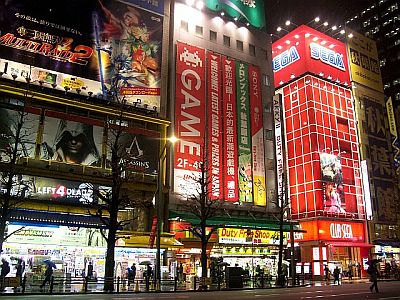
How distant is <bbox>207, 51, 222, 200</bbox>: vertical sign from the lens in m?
42.5

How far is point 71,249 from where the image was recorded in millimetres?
31922

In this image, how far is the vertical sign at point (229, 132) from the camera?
43.2 m

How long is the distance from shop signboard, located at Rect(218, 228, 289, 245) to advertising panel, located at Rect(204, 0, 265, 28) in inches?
1090

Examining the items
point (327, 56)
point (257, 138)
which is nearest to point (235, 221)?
point (257, 138)

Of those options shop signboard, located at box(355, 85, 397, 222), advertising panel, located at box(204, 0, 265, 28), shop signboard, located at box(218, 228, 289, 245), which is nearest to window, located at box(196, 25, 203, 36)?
advertising panel, located at box(204, 0, 265, 28)

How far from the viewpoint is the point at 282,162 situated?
4575 centimetres

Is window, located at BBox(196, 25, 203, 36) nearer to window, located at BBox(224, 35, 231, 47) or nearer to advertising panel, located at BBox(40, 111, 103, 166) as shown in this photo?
window, located at BBox(224, 35, 231, 47)

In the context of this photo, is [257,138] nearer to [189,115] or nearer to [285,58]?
[189,115]

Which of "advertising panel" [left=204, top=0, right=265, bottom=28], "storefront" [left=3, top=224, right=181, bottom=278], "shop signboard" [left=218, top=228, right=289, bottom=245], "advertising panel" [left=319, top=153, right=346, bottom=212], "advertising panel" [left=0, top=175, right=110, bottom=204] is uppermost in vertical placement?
"advertising panel" [left=204, top=0, right=265, bottom=28]

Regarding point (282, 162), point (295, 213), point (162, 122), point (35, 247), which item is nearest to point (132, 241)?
point (35, 247)

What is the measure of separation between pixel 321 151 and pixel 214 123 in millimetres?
15293

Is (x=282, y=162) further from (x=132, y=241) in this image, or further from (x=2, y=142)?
(x=2, y=142)

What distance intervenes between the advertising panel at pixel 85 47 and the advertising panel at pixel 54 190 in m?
8.66

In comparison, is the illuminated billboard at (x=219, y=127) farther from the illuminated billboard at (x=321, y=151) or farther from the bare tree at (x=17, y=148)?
the bare tree at (x=17, y=148)
